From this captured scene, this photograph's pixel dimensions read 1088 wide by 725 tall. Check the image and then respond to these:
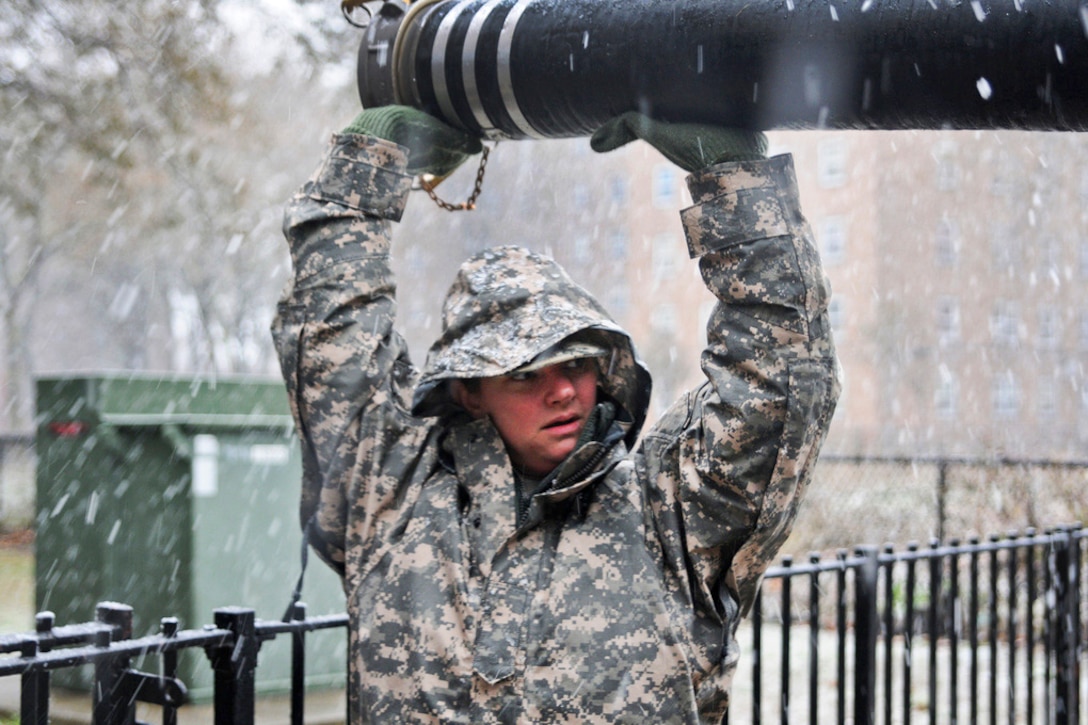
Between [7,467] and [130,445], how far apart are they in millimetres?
12812

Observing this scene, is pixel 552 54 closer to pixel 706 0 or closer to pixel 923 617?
pixel 706 0

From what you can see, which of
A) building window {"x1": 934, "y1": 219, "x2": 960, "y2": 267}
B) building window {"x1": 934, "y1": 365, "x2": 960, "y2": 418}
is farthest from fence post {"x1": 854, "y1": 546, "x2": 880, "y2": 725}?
building window {"x1": 934, "y1": 219, "x2": 960, "y2": 267}

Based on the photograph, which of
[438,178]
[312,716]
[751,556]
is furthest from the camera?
[312,716]

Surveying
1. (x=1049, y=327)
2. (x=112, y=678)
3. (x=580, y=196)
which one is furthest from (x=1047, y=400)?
(x=112, y=678)

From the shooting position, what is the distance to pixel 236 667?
2523mm

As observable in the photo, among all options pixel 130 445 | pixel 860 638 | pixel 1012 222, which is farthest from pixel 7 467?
pixel 1012 222

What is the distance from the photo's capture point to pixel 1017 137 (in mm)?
20125

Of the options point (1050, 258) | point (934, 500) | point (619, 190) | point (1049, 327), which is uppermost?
point (619, 190)

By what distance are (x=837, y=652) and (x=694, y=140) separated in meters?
2.87

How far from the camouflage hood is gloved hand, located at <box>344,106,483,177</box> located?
0.88 feet

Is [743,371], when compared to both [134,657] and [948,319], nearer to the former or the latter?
[134,657]

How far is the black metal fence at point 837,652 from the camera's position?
91.3 inches

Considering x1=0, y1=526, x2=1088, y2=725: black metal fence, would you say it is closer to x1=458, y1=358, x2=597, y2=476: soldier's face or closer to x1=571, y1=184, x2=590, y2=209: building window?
x1=458, y1=358, x2=597, y2=476: soldier's face

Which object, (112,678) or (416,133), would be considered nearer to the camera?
(112,678)
